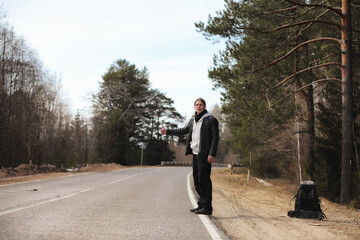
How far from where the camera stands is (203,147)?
6.38 metres

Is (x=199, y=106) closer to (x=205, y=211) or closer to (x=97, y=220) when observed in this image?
(x=205, y=211)

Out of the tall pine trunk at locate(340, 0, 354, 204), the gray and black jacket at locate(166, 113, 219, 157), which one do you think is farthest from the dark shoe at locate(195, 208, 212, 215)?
the tall pine trunk at locate(340, 0, 354, 204)

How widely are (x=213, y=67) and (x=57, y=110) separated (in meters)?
20.5

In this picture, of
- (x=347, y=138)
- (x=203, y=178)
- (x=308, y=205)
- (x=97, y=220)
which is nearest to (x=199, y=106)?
(x=203, y=178)

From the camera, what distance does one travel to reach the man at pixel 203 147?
6379mm

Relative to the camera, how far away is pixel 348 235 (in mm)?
5578

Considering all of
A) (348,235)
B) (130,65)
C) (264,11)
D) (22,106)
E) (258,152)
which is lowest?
(348,235)

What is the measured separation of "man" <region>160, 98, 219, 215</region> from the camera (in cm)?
638

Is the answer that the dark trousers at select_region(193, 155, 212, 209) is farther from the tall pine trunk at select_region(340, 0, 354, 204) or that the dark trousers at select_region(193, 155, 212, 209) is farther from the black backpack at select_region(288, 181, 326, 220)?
the tall pine trunk at select_region(340, 0, 354, 204)

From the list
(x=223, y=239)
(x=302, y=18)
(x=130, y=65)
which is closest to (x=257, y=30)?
(x=302, y=18)

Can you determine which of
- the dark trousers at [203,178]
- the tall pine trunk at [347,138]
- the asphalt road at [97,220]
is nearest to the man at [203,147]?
the dark trousers at [203,178]

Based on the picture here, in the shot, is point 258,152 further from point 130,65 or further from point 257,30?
point 130,65

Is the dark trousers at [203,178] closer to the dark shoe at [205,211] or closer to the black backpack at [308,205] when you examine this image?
the dark shoe at [205,211]

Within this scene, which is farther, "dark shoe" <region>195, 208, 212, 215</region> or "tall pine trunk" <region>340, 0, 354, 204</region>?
"tall pine trunk" <region>340, 0, 354, 204</region>
